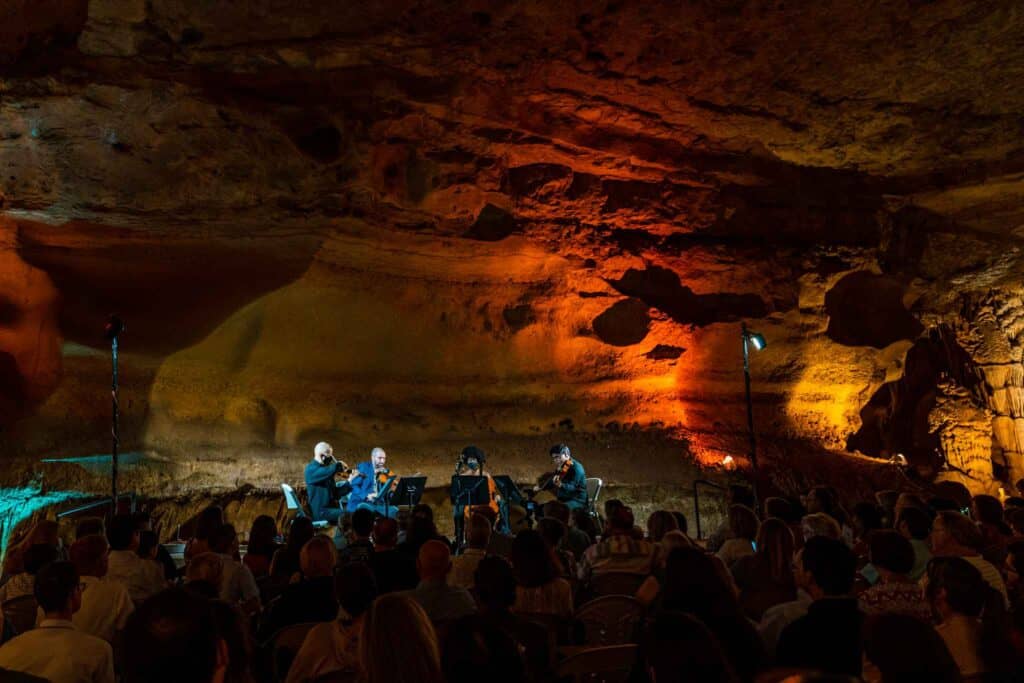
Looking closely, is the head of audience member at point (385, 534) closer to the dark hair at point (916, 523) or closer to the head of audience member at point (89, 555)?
the head of audience member at point (89, 555)

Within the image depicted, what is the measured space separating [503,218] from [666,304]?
3.53 metres

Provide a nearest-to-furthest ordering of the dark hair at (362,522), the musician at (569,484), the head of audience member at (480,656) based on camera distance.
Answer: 1. the head of audience member at (480,656)
2. the dark hair at (362,522)
3. the musician at (569,484)

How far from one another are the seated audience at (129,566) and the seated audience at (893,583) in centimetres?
374

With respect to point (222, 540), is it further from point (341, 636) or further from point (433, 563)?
point (341, 636)

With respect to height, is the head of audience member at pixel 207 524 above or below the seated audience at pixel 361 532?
above

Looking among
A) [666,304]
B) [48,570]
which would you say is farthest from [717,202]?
[48,570]

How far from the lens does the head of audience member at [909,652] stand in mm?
2111

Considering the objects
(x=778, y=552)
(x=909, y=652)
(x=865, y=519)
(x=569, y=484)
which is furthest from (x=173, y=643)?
(x=569, y=484)

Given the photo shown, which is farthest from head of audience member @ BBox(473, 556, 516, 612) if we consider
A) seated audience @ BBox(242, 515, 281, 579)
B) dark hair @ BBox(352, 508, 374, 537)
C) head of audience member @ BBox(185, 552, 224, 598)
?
dark hair @ BBox(352, 508, 374, 537)

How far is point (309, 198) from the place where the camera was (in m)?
11.8

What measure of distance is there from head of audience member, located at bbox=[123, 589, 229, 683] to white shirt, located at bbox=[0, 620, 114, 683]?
3.92 ft

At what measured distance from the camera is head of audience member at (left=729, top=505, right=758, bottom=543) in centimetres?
531

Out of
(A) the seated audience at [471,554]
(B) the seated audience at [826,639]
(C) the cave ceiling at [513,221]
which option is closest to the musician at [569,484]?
(C) the cave ceiling at [513,221]

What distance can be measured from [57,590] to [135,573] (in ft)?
4.96
